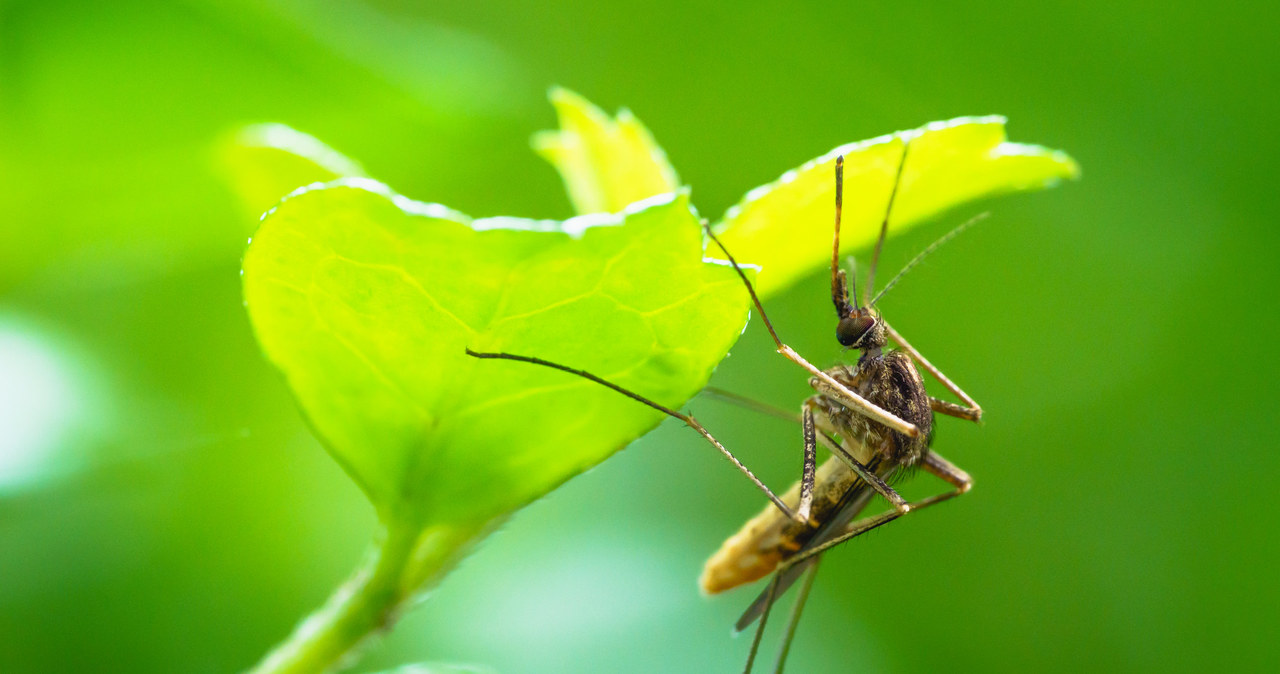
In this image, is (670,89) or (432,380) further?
(670,89)

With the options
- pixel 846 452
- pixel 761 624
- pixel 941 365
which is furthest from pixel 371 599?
pixel 941 365

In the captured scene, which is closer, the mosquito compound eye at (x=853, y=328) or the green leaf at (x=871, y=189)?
the green leaf at (x=871, y=189)

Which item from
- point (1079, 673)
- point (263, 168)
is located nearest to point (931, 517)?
point (1079, 673)

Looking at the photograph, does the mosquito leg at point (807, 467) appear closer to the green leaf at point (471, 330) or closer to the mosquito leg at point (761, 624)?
the mosquito leg at point (761, 624)

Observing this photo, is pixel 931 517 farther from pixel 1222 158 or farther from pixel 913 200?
pixel 913 200

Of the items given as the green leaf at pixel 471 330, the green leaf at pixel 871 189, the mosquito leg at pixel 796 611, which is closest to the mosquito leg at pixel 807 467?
the mosquito leg at pixel 796 611
